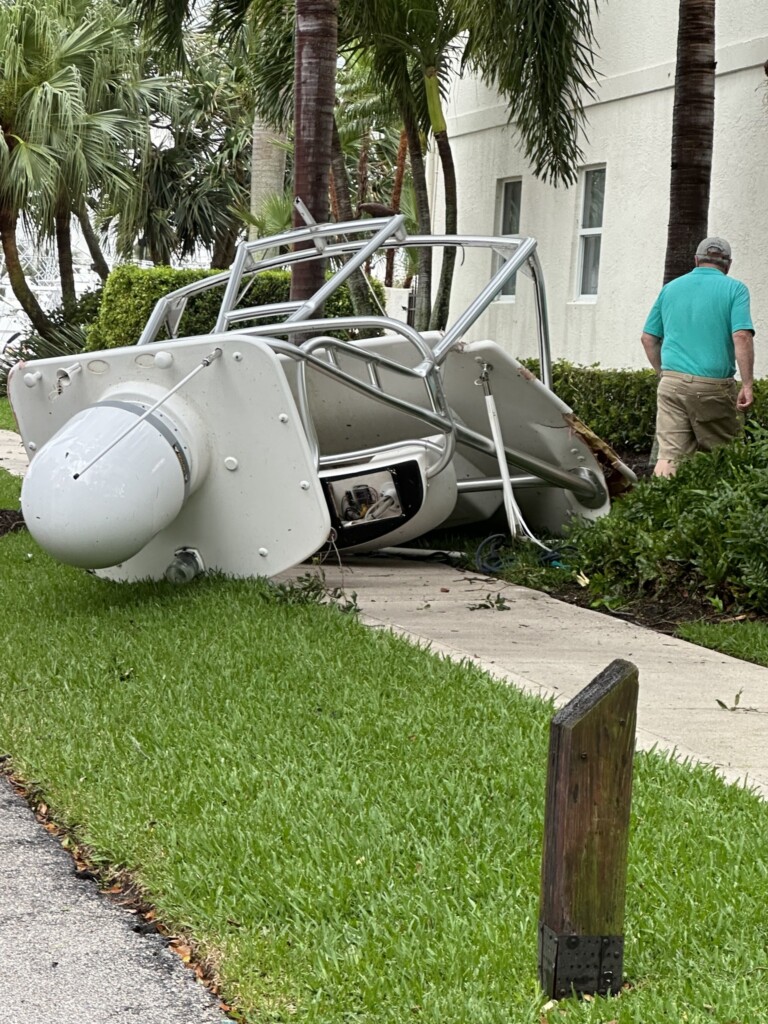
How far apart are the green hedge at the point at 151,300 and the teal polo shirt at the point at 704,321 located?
417 inches

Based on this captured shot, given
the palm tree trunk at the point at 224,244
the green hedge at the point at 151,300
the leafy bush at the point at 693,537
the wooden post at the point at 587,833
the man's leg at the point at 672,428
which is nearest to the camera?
the wooden post at the point at 587,833

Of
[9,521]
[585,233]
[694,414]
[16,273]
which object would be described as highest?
[585,233]

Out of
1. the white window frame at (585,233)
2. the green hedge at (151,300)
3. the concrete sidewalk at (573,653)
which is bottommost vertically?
the concrete sidewalk at (573,653)

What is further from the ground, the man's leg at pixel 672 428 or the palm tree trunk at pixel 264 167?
the palm tree trunk at pixel 264 167

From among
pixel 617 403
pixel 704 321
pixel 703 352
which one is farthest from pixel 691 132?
pixel 617 403

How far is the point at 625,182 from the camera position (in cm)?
1428

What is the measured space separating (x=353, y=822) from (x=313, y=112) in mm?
7342

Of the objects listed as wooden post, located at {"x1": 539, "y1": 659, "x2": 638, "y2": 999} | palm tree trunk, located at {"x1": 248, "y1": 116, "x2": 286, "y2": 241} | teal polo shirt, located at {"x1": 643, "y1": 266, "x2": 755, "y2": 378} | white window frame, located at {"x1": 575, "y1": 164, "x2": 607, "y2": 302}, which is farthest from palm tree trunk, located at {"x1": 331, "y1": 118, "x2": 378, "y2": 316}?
wooden post, located at {"x1": 539, "y1": 659, "x2": 638, "y2": 999}

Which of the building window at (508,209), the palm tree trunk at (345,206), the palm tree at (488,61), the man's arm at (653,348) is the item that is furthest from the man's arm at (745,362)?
the building window at (508,209)

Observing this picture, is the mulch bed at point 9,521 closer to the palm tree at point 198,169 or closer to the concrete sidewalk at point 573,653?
the concrete sidewalk at point 573,653

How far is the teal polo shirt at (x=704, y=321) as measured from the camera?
342 inches

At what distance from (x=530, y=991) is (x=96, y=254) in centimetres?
2871

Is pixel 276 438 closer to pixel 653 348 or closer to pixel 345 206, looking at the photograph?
pixel 653 348

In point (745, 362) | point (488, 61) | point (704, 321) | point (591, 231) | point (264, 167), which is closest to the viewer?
point (745, 362)
